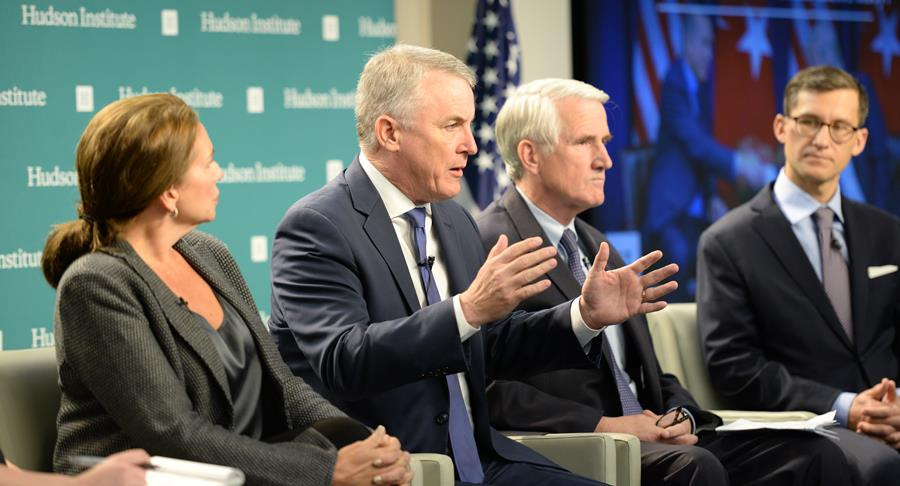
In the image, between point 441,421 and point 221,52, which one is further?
point 221,52

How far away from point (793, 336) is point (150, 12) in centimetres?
356

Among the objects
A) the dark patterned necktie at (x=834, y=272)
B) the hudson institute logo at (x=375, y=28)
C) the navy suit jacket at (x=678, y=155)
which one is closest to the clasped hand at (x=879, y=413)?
the dark patterned necktie at (x=834, y=272)

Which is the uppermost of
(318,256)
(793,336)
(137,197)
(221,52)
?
(221,52)

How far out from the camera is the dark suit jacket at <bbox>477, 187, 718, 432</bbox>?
145 inches

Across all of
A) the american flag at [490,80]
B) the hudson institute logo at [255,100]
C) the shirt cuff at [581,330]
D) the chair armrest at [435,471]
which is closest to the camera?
the chair armrest at [435,471]

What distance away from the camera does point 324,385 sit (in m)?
3.10

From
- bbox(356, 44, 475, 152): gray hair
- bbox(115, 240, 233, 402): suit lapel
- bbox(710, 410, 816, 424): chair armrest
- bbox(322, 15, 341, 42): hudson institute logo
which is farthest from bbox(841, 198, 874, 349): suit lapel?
bbox(322, 15, 341, 42): hudson institute logo

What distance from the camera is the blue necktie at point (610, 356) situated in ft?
12.5

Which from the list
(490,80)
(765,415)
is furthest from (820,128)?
(490,80)

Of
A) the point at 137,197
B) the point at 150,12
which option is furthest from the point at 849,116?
the point at 150,12

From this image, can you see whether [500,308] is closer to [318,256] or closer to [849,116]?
[318,256]

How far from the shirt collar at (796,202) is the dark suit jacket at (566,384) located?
2.69ft

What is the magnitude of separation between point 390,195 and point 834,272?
1950 millimetres

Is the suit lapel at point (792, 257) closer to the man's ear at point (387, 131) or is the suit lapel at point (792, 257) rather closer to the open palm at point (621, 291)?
the open palm at point (621, 291)
